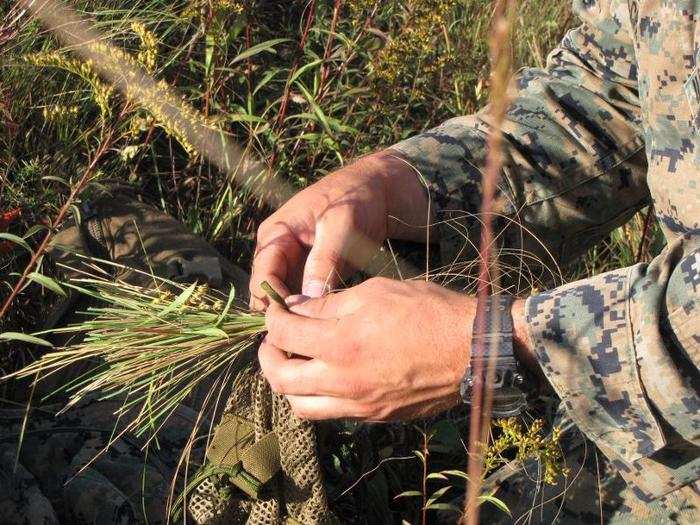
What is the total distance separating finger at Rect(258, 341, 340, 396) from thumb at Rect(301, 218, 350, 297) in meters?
0.23

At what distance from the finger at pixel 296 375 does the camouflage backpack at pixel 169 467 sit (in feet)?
0.59

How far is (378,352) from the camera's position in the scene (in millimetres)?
1503

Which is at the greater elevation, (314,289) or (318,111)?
(318,111)

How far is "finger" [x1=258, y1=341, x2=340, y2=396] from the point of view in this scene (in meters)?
1.53

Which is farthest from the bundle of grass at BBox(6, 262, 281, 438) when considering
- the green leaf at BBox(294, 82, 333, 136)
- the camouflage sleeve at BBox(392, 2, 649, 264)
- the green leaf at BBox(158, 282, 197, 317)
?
the green leaf at BBox(294, 82, 333, 136)

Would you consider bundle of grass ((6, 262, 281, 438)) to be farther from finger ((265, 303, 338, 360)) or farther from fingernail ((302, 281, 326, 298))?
finger ((265, 303, 338, 360))

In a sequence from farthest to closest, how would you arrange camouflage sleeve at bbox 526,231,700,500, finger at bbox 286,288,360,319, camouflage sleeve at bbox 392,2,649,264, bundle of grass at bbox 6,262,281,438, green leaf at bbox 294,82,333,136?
green leaf at bbox 294,82,333,136, camouflage sleeve at bbox 392,2,649,264, bundle of grass at bbox 6,262,281,438, finger at bbox 286,288,360,319, camouflage sleeve at bbox 526,231,700,500

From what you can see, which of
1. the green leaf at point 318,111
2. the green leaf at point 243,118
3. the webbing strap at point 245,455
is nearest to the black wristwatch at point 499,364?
the webbing strap at point 245,455

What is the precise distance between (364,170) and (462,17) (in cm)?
183

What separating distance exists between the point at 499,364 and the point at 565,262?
2.80ft

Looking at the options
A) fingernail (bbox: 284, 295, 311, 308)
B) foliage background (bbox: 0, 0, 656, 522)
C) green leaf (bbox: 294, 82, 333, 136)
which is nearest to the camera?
fingernail (bbox: 284, 295, 311, 308)

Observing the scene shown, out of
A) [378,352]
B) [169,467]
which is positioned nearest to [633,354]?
[378,352]

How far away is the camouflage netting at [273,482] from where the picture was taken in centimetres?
177

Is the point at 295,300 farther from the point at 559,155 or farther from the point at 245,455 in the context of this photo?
the point at 559,155
